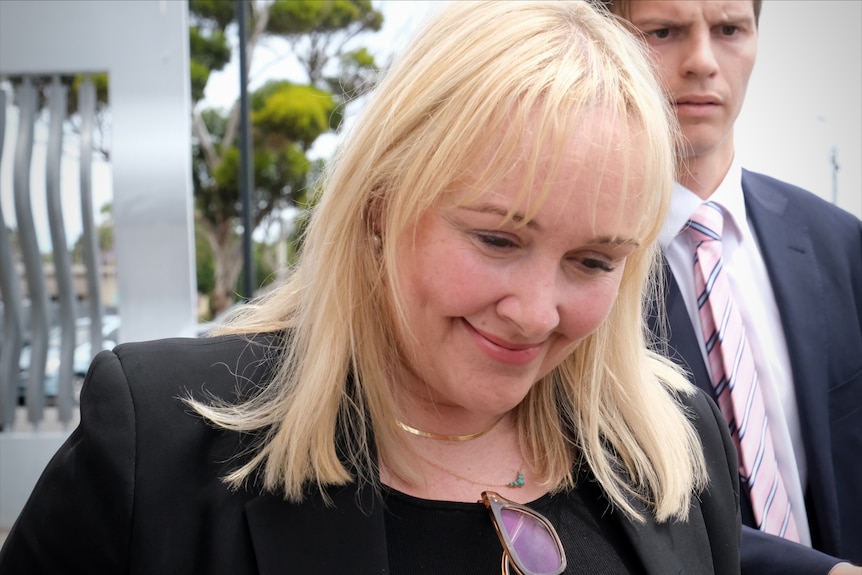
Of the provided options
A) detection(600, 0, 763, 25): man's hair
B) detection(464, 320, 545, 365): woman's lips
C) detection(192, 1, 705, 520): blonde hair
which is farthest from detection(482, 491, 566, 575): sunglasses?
detection(600, 0, 763, 25): man's hair

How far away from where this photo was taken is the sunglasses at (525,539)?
4.95 ft

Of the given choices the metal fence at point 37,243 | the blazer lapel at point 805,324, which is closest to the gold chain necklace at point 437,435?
the blazer lapel at point 805,324

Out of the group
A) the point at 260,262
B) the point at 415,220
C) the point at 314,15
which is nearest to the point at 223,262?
the point at 260,262

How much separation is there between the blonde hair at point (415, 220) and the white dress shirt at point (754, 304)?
314 mm

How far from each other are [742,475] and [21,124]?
3.60 metres

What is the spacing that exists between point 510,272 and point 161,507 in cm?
65

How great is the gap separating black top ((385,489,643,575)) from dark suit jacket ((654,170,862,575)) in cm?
41

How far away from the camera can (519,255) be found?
55.4 inches

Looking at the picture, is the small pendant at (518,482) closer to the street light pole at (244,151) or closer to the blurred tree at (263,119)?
the street light pole at (244,151)

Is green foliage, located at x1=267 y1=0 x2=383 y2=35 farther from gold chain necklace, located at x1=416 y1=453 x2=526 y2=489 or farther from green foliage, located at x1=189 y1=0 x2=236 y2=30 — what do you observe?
gold chain necklace, located at x1=416 y1=453 x2=526 y2=489

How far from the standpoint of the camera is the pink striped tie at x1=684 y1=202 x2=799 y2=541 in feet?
6.45

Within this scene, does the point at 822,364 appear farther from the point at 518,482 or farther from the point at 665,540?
the point at 518,482

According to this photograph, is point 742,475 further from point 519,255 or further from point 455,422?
point 519,255

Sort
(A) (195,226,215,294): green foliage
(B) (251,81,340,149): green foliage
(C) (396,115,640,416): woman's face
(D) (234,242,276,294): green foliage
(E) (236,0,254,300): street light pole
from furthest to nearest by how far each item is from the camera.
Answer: (A) (195,226,215,294): green foliage
(D) (234,242,276,294): green foliage
(B) (251,81,340,149): green foliage
(E) (236,0,254,300): street light pole
(C) (396,115,640,416): woman's face
